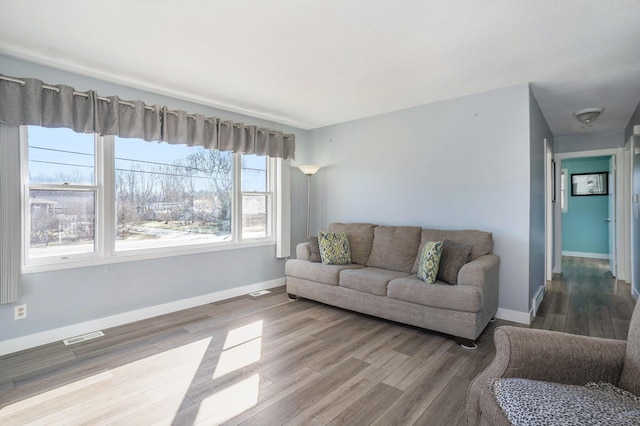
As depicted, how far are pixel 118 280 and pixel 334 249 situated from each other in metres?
2.34

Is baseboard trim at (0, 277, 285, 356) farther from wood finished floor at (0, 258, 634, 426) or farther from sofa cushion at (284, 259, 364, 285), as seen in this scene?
sofa cushion at (284, 259, 364, 285)

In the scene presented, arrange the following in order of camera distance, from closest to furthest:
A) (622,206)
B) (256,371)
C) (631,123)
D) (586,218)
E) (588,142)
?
1. (256,371)
2. (631,123)
3. (622,206)
4. (588,142)
5. (586,218)

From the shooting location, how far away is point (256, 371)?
241 centimetres

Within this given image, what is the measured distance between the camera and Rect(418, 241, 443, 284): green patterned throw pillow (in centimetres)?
313

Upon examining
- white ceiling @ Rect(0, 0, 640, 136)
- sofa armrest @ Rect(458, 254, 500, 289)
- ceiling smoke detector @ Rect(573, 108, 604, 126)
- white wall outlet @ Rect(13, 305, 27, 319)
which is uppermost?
white ceiling @ Rect(0, 0, 640, 136)

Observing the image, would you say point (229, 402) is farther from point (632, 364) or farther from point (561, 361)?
point (632, 364)

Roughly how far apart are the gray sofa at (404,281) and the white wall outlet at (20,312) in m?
2.55

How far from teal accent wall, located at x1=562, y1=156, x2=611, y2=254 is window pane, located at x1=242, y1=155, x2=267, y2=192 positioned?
719cm

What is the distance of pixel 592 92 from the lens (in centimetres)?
352

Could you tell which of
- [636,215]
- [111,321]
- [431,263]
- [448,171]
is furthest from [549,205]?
[111,321]

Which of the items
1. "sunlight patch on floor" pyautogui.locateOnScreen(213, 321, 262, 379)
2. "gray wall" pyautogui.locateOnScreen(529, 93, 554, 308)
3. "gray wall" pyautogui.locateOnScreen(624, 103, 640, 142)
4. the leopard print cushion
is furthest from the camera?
"gray wall" pyautogui.locateOnScreen(624, 103, 640, 142)

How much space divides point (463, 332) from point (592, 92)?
9.71 ft

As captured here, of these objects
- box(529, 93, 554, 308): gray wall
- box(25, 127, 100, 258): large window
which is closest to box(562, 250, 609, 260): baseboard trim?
box(529, 93, 554, 308): gray wall

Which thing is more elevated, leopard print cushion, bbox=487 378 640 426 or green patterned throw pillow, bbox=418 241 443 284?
green patterned throw pillow, bbox=418 241 443 284
